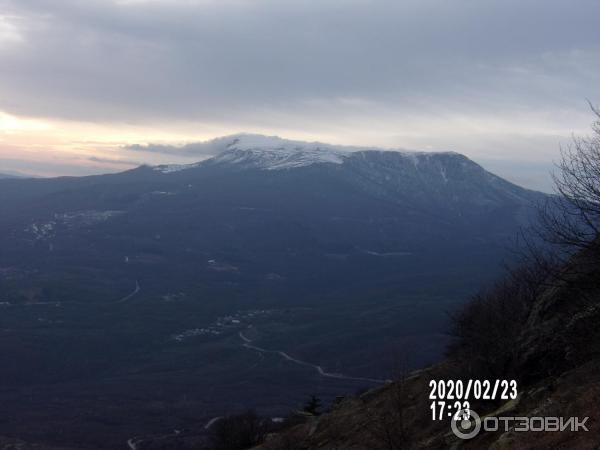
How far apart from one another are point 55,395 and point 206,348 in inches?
1802

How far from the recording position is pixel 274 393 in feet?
367

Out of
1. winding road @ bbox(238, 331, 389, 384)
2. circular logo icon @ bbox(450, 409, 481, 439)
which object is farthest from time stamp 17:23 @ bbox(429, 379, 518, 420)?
winding road @ bbox(238, 331, 389, 384)

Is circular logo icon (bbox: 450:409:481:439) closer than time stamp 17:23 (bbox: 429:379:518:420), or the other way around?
circular logo icon (bbox: 450:409:481:439)

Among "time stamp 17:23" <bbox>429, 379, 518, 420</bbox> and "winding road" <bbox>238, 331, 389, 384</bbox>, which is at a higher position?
"time stamp 17:23" <bbox>429, 379, 518, 420</bbox>

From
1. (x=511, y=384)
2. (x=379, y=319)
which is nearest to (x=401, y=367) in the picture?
(x=511, y=384)

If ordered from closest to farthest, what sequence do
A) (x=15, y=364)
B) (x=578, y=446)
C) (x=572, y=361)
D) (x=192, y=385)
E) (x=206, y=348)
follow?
(x=578, y=446) → (x=572, y=361) → (x=192, y=385) → (x=15, y=364) → (x=206, y=348)

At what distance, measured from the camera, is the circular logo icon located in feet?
65.2

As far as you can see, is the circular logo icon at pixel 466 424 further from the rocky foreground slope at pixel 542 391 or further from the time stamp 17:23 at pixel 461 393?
the time stamp 17:23 at pixel 461 393

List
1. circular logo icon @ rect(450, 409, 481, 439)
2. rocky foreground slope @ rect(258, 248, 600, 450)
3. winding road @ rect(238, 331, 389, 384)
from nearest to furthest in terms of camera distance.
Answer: rocky foreground slope @ rect(258, 248, 600, 450) < circular logo icon @ rect(450, 409, 481, 439) < winding road @ rect(238, 331, 389, 384)

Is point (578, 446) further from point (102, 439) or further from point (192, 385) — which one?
point (192, 385)

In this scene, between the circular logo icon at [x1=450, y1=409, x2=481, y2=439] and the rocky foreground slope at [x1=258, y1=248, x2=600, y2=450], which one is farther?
the circular logo icon at [x1=450, y1=409, x2=481, y2=439]

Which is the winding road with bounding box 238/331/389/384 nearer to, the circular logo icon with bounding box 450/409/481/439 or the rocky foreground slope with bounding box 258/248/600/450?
the rocky foreground slope with bounding box 258/248/600/450

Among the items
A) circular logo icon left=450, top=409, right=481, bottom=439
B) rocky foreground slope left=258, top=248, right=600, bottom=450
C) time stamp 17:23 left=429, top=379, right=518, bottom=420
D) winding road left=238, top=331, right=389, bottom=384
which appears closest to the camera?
rocky foreground slope left=258, top=248, right=600, bottom=450

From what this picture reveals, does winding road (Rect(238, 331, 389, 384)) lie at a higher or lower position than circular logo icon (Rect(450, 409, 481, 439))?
lower
